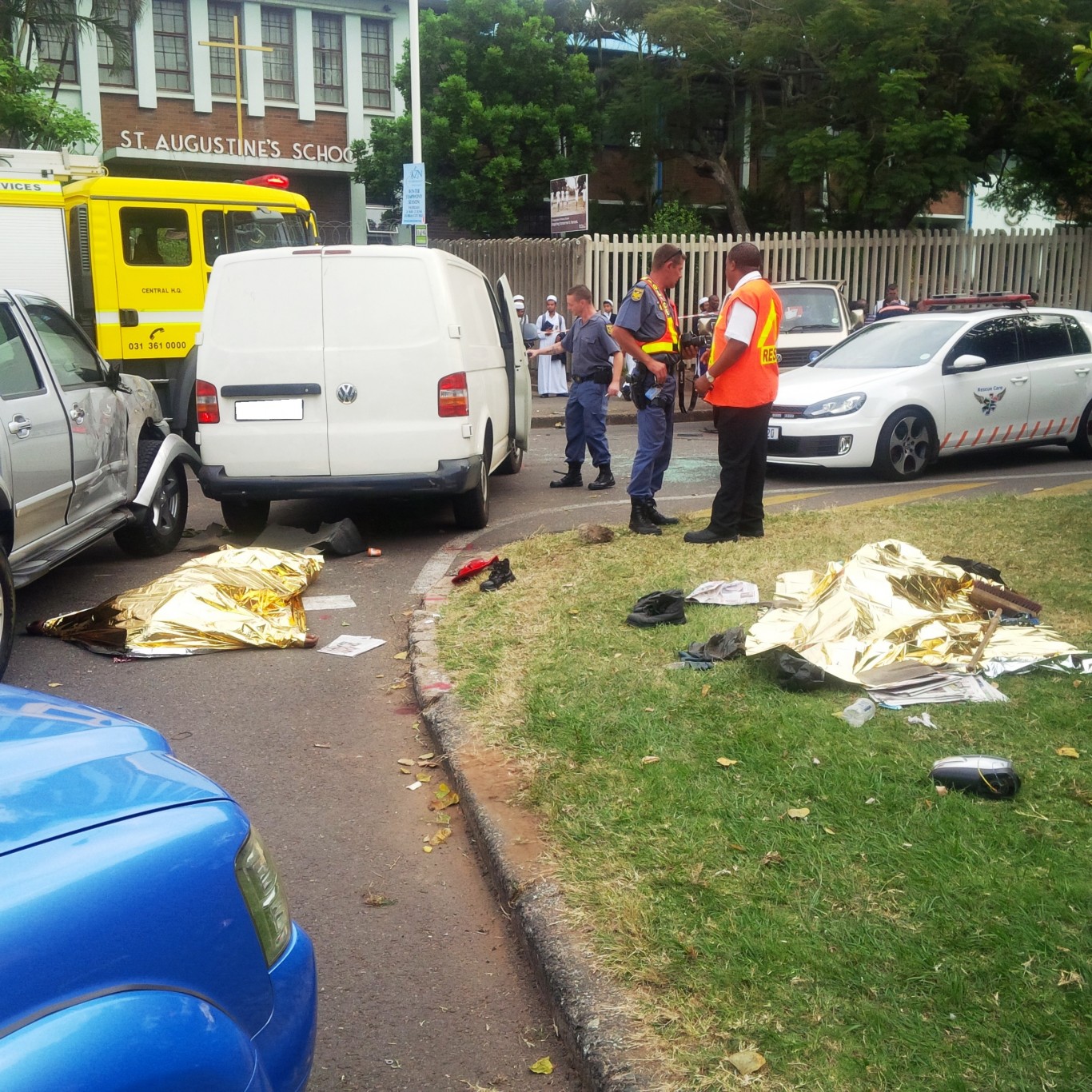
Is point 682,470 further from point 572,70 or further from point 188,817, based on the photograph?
point 572,70

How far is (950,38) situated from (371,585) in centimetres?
2032

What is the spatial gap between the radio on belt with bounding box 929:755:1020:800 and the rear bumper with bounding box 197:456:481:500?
515 centimetres

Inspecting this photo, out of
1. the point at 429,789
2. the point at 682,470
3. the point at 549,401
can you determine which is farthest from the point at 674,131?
the point at 429,789

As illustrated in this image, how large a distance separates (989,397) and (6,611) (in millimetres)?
9241

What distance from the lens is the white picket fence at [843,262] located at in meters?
21.6

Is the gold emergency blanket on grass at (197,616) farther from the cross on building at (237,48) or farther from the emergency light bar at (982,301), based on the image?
the cross on building at (237,48)

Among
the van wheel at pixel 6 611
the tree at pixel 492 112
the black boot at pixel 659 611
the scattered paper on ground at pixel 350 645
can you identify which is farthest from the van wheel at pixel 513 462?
the tree at pixel 492 112

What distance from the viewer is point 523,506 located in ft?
35.0

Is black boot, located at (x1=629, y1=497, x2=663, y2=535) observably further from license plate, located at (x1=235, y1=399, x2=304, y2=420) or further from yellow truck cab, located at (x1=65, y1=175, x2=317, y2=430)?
yellow truck cab, located at (x1=65, y1=175, x2=317, y2=430)

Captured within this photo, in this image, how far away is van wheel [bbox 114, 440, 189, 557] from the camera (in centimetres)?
864

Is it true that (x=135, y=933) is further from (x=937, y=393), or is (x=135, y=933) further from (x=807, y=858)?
(x=937, y=393)

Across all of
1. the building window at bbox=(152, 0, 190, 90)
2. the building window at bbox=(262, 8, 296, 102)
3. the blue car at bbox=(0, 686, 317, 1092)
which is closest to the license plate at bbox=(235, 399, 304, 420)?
the blue car at bbox=(0, 686, 317, 1092)

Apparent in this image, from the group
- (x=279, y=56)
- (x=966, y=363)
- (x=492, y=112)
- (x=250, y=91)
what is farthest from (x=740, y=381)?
(x=279, y=56)

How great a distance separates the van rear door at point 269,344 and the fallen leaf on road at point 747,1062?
6480mm
